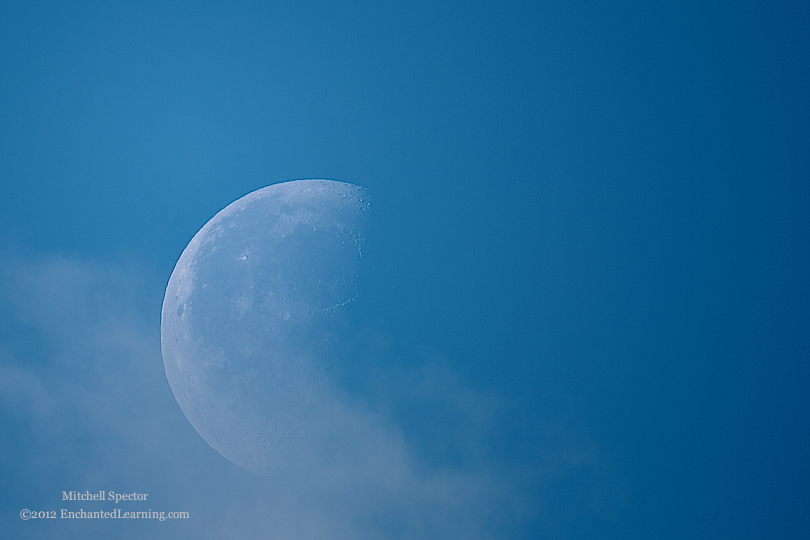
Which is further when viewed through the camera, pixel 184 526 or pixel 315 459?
pixel 184 526

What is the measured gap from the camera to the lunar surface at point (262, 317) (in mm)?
3143

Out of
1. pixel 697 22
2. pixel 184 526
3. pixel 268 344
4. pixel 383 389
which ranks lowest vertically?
pixel 184 526

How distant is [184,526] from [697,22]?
18.1 feet

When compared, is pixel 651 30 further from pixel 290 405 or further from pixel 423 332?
pixel 290 405

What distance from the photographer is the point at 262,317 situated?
10.3 ft

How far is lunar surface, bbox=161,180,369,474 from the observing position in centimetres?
314

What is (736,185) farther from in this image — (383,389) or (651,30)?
(383,389)

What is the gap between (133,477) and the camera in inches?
141

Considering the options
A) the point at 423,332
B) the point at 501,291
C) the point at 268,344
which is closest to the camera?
the point at 268,344

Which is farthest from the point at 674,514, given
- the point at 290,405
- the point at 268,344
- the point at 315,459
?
the point at 268,344

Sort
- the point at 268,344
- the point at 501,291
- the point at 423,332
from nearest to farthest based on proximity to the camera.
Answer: the point at 268,344, the point at 423,332, the point at 501,291

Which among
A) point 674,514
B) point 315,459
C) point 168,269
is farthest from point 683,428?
point 168,269

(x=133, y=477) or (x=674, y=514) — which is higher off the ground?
(x=133, y=477)

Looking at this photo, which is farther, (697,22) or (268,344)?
(697,22)
